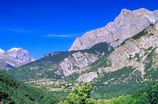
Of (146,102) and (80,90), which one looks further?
(146,102)

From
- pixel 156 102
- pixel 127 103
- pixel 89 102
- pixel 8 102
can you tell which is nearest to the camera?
pixel 89 102

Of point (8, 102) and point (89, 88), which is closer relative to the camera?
point (89, 88)

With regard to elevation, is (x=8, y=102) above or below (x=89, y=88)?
above

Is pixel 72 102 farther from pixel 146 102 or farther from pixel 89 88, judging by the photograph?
pixel 146 102

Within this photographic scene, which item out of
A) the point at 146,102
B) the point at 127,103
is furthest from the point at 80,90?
the point at 127,103

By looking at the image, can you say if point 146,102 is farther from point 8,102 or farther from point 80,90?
point 8,102

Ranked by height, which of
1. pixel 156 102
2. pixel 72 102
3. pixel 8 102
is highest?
pixel 8 102

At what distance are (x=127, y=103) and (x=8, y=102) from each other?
270ft

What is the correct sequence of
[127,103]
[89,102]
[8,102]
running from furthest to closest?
1. [8,102]
2. [127,103]
3. [89,102]

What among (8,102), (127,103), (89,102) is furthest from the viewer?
(8,102)

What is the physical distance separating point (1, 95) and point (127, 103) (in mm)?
93137

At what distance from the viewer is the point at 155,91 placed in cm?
13038

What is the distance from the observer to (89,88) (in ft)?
388

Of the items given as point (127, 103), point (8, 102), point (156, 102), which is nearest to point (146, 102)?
point (156, 102)
